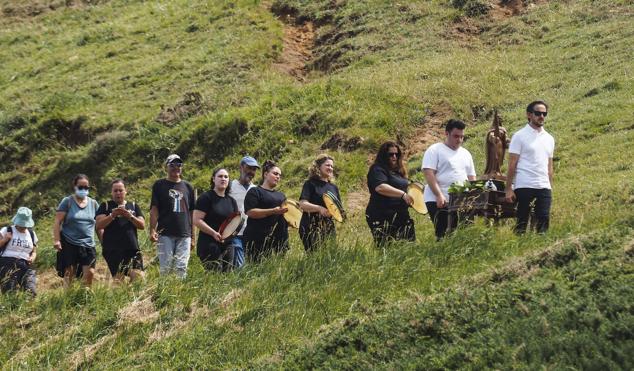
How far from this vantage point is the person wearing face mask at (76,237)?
1165 centimetres

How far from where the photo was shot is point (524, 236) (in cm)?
980

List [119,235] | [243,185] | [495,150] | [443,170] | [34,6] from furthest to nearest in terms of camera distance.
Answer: [34,6] → [495,150] → [243,185] → [119,235] → [443,170]

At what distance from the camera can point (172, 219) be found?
11.2m

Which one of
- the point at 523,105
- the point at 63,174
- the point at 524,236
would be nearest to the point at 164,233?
the point at 524,236

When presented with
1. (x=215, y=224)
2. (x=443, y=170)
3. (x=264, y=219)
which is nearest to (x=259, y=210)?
(x=264, y=219)

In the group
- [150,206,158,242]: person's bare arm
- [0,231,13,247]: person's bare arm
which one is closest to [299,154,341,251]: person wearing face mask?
[150,206,158,242]: person's bare arm

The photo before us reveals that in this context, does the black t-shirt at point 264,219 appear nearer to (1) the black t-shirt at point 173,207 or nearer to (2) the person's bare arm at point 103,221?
(1) the black t-shirt at point 173,207

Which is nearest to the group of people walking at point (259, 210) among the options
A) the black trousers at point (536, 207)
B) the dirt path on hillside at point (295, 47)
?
the black trousers at point (536, 207)

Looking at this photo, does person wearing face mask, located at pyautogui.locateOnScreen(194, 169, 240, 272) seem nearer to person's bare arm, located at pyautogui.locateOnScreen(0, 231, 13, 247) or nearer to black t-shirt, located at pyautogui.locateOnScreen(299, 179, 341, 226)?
black t-shirt, located at pyautogui.locateOnScreen(299, 179, 341, 226)

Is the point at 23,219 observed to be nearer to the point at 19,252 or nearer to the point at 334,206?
the point at 19,252

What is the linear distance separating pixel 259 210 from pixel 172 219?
109 centimetres

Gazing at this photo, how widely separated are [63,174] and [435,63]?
8486mm

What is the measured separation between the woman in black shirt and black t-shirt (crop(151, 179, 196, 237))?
2.04 m

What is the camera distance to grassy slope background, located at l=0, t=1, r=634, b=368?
8.31 meters
